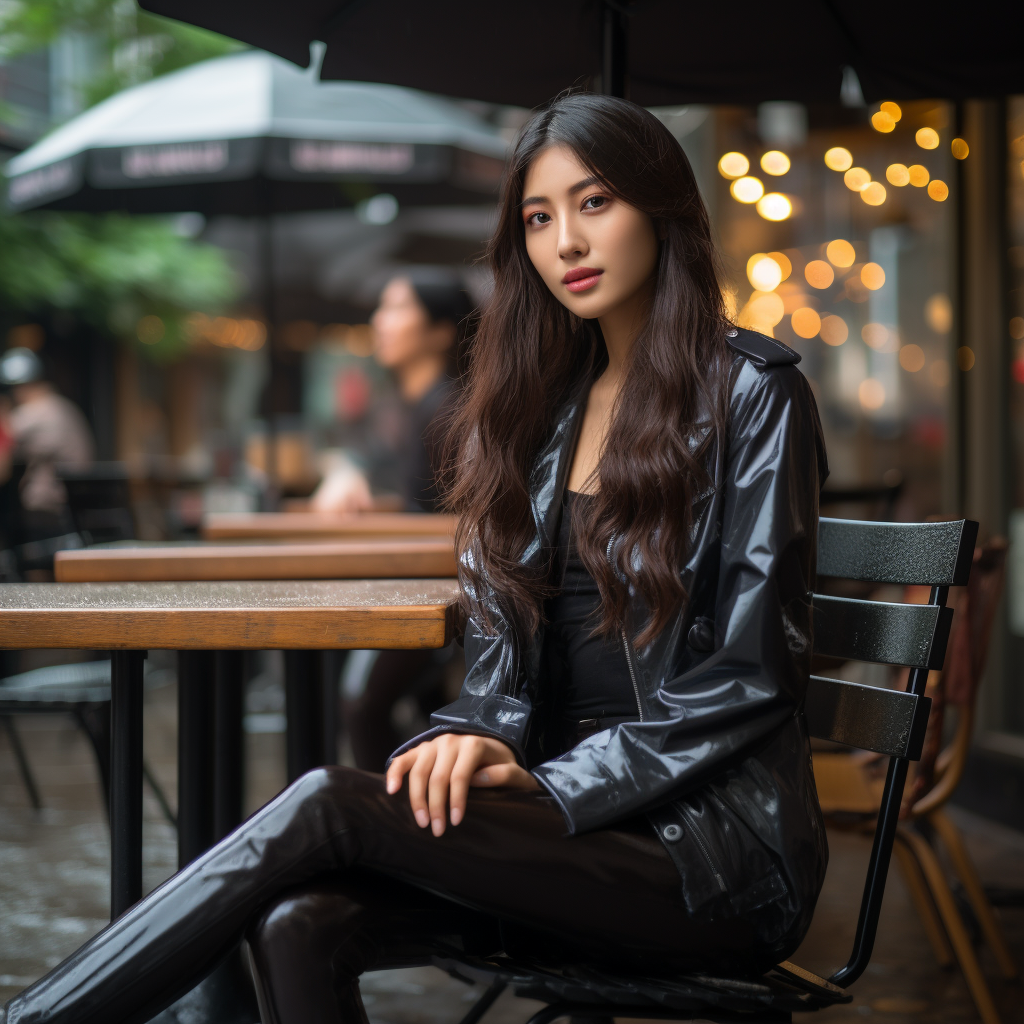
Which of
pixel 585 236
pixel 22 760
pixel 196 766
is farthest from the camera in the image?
pixel 22 760

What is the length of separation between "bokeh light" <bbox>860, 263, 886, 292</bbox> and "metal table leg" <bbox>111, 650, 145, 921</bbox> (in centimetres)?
450

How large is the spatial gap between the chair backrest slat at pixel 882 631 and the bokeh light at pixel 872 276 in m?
4.01

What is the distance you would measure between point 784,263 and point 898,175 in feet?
3.94

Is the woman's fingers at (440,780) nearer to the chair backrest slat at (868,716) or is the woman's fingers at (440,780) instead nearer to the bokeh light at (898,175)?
the chair backrest slat at (868,716)

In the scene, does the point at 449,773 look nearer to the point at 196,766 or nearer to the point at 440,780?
the point at 440,780

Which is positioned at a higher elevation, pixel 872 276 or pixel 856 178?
pixel 856 178

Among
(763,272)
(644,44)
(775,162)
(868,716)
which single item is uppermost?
(775,162)

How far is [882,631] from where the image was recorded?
1.68 metres

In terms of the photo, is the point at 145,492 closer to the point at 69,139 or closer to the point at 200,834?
the point at 69,139

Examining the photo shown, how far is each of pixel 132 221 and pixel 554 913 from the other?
39.0 feet

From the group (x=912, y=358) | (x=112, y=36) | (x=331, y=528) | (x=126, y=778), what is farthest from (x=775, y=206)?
(x=112, y=36)

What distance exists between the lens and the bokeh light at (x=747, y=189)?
6129mm

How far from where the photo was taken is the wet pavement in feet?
8.21

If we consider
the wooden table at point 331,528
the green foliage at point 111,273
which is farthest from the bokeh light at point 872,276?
the green foliage at point 111,273
